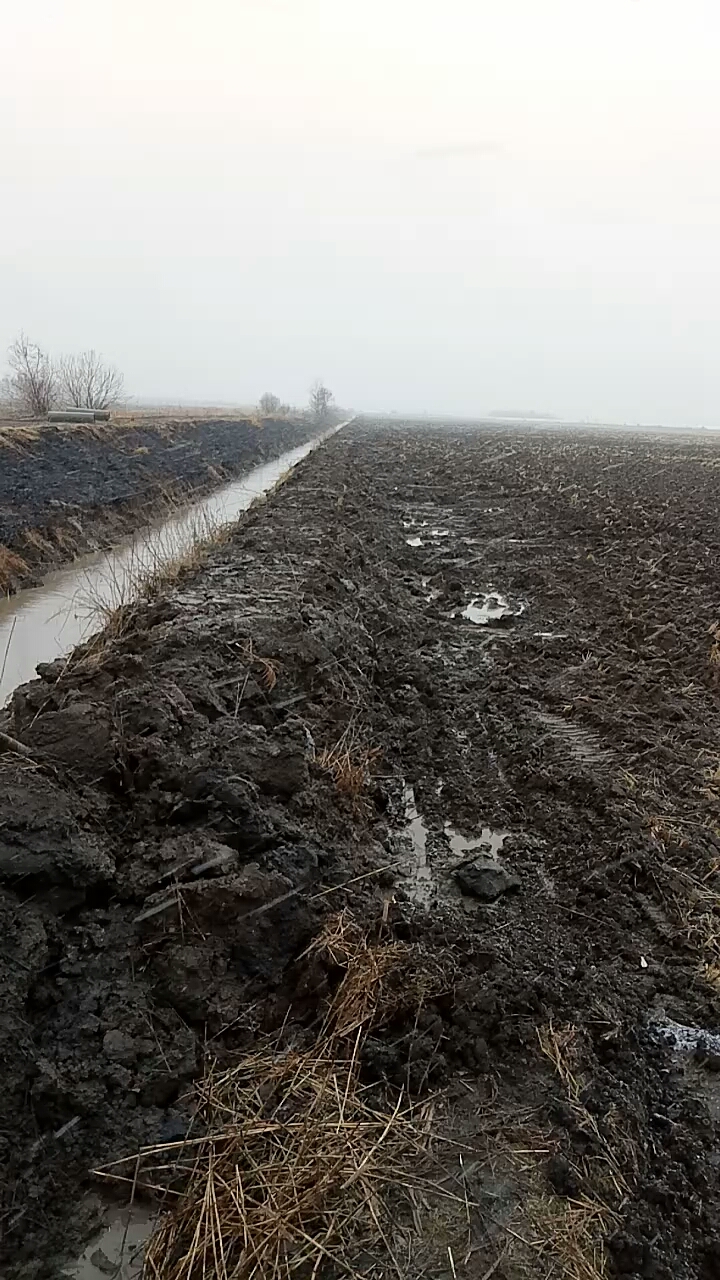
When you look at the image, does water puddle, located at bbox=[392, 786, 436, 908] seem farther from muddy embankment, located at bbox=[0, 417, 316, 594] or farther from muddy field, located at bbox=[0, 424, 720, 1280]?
muddy embankment, located at bbox=[0, 417, 316, 594]

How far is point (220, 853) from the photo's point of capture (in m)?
4.18

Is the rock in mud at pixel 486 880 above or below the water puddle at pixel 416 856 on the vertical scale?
above

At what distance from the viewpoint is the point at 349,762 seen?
18.7 feet

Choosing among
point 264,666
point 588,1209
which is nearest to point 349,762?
point 264,666

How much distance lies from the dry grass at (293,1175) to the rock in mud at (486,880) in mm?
1344

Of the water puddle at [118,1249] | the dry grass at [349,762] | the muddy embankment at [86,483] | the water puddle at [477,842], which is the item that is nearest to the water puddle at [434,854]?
the water puddle at [477,842]

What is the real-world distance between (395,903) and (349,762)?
1276 mm

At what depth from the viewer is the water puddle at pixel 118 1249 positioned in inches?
111

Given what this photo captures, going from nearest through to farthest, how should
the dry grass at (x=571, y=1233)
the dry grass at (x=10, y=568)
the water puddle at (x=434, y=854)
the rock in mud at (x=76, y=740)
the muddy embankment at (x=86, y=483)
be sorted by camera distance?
the dry grass at (x=571, y=1233), the rock in mud at (x=76, y=740), the water puddle at (x=434, y=854), the dry grass at (x=10, y=568), the muddy embankment at (x=86, y=483)

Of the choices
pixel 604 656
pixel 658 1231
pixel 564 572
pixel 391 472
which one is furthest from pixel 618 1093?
pixel 391 472

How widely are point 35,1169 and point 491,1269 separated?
1.64m

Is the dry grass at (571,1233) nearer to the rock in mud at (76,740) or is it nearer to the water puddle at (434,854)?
the water puddle at (434,854)

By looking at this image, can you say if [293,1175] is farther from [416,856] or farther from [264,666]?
[264,666]

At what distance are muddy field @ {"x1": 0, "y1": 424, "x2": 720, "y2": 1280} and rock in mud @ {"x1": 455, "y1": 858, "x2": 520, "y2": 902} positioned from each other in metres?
0.03
